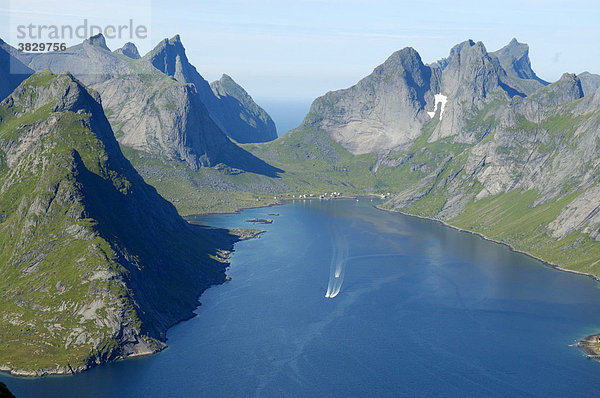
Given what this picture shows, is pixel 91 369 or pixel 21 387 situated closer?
pixel 21 387

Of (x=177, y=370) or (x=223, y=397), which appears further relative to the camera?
(x=177, y=370)

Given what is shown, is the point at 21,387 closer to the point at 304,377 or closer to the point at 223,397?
the point at 223,397

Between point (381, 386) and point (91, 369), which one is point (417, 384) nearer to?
point (381, 386)

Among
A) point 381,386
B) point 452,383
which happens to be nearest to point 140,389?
point 381,386

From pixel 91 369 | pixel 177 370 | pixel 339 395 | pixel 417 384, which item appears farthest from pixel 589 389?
pixel 91 369

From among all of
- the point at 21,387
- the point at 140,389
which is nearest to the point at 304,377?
the point at 140,389

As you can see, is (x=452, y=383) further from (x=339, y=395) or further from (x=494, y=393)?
(x=339, y=395)

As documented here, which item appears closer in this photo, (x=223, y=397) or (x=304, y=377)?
(x=223, y=397)
